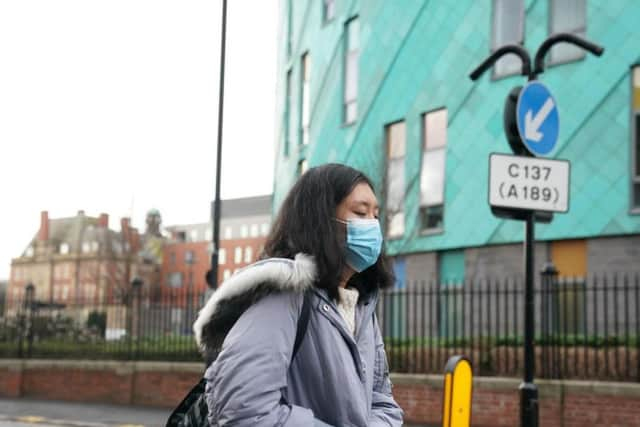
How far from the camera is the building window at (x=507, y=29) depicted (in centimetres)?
2330

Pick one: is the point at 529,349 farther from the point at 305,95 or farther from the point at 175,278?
the point at 175,278

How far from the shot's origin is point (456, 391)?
5500 millimetres

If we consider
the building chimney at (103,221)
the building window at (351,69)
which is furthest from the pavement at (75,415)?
the building chimney at (103,221)

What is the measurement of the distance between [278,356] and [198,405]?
311 millimetres

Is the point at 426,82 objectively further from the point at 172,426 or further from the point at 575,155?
the point at 172,426

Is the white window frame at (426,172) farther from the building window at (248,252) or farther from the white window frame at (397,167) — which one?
→ the building window at (248,252)

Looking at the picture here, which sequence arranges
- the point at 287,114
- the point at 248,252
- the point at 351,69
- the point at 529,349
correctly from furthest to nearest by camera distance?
the point at 248,252 < the point at 287,114 < the point at 351,69 < the point at 529,349

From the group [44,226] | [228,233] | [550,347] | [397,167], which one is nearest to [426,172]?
[397,167]

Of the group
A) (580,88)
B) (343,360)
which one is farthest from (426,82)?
(343,360)

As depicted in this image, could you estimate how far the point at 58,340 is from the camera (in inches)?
821

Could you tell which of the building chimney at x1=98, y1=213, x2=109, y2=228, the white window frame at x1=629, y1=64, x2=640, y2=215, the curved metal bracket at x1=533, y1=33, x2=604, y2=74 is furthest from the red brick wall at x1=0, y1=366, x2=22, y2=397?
the building chimney at x1=98, y1=213, x2=109, y2=228

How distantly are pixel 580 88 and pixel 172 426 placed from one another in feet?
66.4

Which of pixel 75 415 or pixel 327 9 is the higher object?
pixel 327 9

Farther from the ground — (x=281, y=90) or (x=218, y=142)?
(x=281, y=90)
